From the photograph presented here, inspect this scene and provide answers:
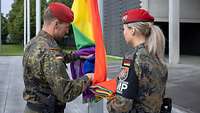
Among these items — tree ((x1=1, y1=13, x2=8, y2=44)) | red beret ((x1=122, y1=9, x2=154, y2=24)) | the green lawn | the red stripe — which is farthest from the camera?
tree ((x1=1, y1=13, x2=8, y2=44))

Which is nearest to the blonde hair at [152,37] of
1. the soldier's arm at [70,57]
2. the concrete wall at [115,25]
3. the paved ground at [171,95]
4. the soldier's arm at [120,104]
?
the soldier's arm at [120,104]

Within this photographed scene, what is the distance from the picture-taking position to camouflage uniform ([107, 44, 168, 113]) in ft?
12.0

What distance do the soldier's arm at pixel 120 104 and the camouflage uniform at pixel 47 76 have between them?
410 millimetres

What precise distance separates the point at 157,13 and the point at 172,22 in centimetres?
384

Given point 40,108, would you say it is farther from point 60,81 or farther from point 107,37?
point 107,37

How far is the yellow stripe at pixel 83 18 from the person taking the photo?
5047 mm

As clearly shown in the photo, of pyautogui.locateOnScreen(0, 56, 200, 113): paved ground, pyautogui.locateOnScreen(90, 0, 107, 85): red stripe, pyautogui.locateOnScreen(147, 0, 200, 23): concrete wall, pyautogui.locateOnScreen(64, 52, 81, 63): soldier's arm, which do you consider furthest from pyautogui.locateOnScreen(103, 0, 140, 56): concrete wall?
pyautogui.locateOnScreen(64, 52, 81, 63): soldier's arm

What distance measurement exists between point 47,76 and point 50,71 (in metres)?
0.05

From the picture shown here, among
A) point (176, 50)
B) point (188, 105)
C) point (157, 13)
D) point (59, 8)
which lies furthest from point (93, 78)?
point (157, 13)

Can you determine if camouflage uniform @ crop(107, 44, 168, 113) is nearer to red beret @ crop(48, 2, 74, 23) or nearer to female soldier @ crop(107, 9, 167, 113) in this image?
female soldier @ crop(107, 9, 167, 113)

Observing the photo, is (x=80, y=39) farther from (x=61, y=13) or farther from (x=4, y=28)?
(x=4, y=28)

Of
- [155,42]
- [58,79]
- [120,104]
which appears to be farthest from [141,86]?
[58,79]

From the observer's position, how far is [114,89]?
4.12 m

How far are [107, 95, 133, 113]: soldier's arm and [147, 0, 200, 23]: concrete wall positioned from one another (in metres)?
29.1
